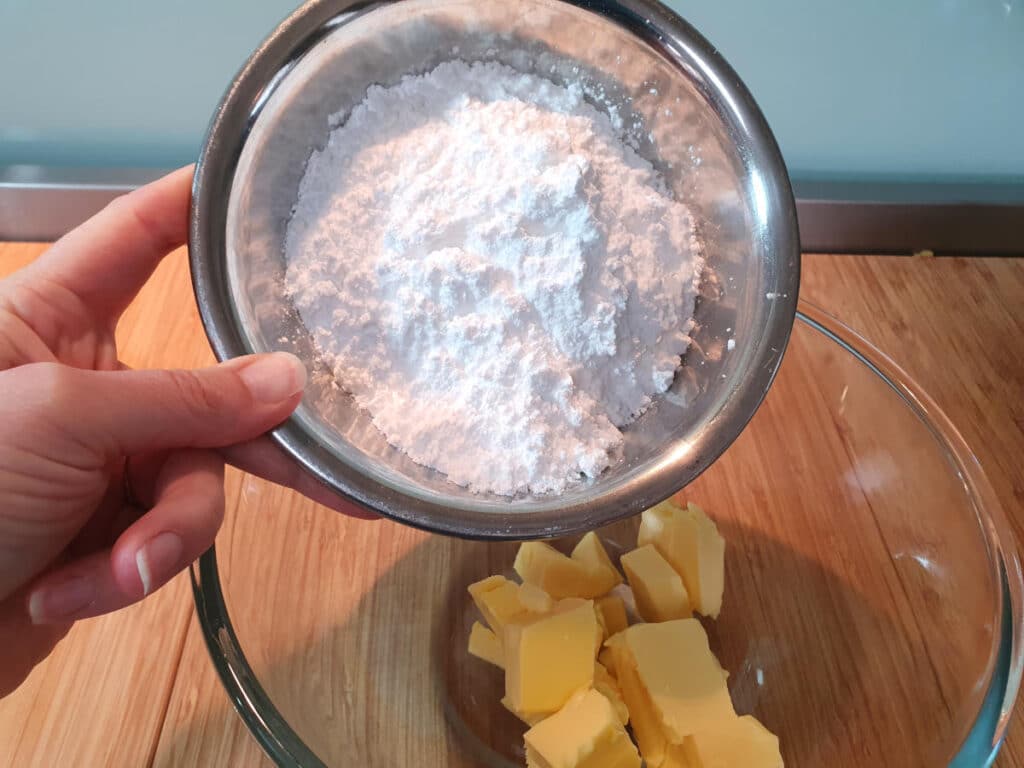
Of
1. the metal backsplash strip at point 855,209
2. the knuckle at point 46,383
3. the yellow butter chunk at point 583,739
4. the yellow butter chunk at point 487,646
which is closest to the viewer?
the knuckle at point 46,383

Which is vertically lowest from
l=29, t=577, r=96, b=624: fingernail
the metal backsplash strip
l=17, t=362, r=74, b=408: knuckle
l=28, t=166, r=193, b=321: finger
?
the metal backsplash strip

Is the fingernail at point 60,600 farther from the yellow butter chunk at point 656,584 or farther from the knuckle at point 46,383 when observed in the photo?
the yellow butter chunk at point 656,584

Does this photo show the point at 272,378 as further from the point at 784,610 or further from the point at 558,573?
the point at 784,610

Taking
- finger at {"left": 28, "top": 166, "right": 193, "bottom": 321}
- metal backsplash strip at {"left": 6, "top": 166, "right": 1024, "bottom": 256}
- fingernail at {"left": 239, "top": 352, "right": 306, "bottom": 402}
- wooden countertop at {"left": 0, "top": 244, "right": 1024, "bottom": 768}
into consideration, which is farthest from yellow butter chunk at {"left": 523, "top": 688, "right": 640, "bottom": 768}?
metal backsplash strip at {"left": 6, "top": 166, "right": 1024, "bottom": 256}

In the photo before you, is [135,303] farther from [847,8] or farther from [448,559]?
[847,8]

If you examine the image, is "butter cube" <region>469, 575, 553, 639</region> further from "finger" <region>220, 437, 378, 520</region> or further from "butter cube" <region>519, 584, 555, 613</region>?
"finger" <region>220, 437, 378, 520</region>

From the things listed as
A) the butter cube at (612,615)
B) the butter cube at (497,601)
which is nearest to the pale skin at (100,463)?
the butter cube at (497,601)
